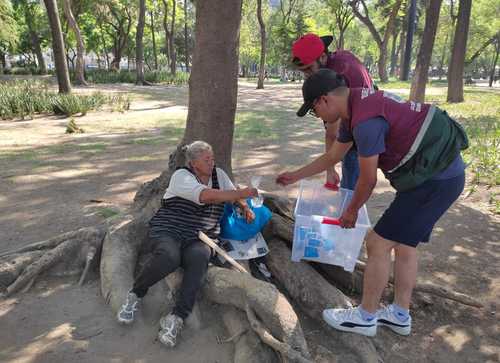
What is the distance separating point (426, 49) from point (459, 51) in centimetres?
432

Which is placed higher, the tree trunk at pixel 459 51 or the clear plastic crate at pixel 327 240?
the tree trunk at pixel 459 51

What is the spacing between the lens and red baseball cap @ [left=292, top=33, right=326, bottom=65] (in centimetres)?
307

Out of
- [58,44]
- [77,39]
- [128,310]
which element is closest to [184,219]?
[128,310]

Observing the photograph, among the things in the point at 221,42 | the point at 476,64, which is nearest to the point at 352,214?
the point at 221,42

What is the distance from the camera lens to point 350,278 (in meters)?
3.36

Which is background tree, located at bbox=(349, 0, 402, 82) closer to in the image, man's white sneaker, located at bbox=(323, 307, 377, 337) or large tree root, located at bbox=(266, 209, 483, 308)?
large tree root, located at bbox=(266, 209, 483, 308)

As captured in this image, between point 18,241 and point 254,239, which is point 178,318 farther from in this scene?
point 18,241

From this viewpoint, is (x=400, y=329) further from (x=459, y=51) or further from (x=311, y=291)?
(x=459, y=51)

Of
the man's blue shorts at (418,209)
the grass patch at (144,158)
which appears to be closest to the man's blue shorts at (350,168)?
the man's blue shorts at (418,209)

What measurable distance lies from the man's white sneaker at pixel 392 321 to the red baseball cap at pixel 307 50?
1.86 m

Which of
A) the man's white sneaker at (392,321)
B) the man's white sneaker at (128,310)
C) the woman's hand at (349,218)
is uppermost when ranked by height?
the woman's hand at (349,218)

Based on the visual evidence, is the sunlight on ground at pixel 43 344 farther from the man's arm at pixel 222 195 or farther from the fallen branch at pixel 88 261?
the man's arm at pixel 222 195

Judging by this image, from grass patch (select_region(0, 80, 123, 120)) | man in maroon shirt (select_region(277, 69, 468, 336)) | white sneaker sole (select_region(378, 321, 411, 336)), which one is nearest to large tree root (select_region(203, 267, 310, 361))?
man in maroon shirt (select_region(277, 69, 468, 336))

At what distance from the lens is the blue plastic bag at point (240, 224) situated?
3.25 m
